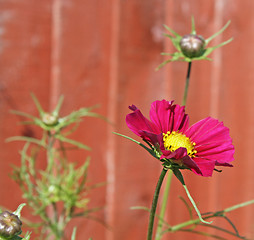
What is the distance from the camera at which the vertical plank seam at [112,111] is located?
1.09 metres

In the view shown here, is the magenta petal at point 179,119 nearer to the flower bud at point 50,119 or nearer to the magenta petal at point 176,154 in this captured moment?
the magenta petal at point 176,154

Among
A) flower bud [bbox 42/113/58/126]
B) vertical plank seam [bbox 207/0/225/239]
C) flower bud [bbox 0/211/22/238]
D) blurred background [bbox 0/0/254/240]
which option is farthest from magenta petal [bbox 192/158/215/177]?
vertical plank seam [bbox 207/0/225/239]

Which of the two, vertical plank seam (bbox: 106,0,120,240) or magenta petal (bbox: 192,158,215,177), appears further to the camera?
vertical plank seam (bbox: 106,0,120,240)

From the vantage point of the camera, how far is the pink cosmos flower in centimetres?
38

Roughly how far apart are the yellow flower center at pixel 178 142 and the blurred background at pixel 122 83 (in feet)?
Answer: 1.86

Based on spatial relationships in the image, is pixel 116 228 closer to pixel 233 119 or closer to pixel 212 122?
pixel 233 119

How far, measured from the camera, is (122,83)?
1110mm

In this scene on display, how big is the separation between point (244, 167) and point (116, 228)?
1.41ft

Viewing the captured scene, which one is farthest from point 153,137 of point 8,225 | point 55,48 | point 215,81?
point 215,81

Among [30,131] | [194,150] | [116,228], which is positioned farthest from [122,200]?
[194,150]

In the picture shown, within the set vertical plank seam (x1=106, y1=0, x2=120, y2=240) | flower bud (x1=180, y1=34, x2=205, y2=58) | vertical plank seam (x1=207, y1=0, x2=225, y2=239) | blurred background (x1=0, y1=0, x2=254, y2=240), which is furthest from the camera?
vertical plank seam (x1=207, y1=0, x2=225, y2=239)

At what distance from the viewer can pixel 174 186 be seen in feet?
3.99

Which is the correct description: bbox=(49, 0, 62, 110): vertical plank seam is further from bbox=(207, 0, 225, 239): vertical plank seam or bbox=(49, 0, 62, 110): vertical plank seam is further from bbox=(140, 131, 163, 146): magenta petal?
bbox=(140, 131, 163, 146): magenta petal

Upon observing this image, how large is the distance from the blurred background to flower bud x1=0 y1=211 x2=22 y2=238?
0.56m
